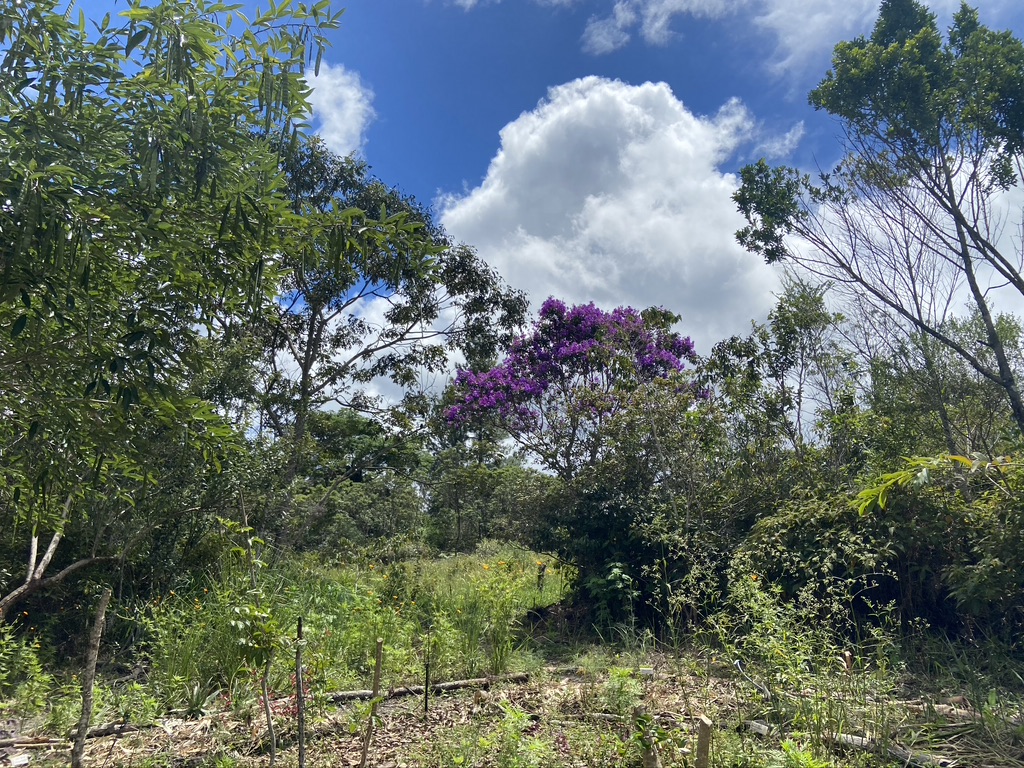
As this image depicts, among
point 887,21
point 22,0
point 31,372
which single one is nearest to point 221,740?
point 31,372

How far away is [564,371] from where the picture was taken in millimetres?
A: 11328

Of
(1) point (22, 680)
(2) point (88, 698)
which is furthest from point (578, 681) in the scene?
(1) point (22, 680)

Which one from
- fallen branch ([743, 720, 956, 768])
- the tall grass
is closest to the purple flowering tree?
the tall grass

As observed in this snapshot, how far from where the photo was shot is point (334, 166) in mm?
9844

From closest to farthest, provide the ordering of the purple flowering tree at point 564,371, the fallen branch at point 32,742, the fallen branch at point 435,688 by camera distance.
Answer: the fallen branch at point 32,742, the fallen branch at point 435,688, the purple flowering tree at point 564,371

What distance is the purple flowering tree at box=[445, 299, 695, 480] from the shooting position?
30.5ft

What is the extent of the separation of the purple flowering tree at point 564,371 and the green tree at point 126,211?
641 cm

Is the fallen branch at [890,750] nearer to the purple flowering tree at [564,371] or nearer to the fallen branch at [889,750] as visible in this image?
the fallen branch at [889,750]

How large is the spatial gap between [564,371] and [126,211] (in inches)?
365

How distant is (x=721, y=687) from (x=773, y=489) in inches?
127

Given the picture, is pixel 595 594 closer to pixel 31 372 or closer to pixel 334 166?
pixel 31 372

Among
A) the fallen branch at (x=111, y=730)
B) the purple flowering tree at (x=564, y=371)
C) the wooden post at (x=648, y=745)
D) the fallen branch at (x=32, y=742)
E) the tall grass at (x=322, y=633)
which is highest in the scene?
the purple flowering tree at (x=564, y=371)

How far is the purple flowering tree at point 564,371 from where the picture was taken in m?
9.30

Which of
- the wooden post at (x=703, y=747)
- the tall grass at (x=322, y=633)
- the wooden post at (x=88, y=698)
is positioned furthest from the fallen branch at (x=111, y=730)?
the wooden post at (x=703, y=747)
